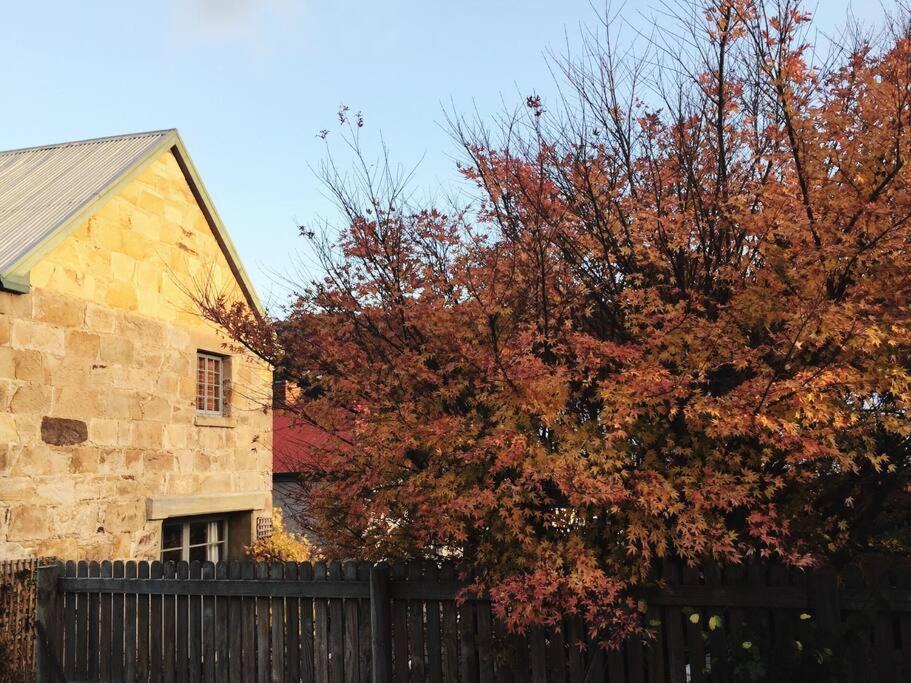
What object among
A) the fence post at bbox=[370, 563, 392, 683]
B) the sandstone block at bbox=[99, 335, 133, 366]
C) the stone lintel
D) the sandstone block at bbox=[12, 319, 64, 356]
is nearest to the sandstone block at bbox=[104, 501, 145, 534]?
the stone lintel

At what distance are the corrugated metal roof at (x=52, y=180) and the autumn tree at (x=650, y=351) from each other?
18.8 feet

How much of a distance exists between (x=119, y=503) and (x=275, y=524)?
403 centimetres

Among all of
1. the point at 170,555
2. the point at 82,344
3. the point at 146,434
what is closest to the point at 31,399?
the point at 82,344

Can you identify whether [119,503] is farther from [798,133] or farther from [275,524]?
[798,133]

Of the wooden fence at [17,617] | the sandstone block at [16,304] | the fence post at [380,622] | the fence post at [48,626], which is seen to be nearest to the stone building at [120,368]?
the sandstone block at [16,304]

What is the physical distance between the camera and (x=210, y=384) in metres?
13.9

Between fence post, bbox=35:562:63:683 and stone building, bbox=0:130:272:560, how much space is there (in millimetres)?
625

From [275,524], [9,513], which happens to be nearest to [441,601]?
[9,513]

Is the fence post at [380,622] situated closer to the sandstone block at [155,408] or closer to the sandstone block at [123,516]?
the sandstone block at [123,516]

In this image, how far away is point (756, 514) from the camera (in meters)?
5.56

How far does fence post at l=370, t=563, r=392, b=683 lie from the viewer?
293 inches

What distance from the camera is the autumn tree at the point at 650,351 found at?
Answer: 18.1 feet

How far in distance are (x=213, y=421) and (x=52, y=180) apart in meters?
4.44

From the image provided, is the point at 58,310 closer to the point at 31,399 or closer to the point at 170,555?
the point at 31,399
